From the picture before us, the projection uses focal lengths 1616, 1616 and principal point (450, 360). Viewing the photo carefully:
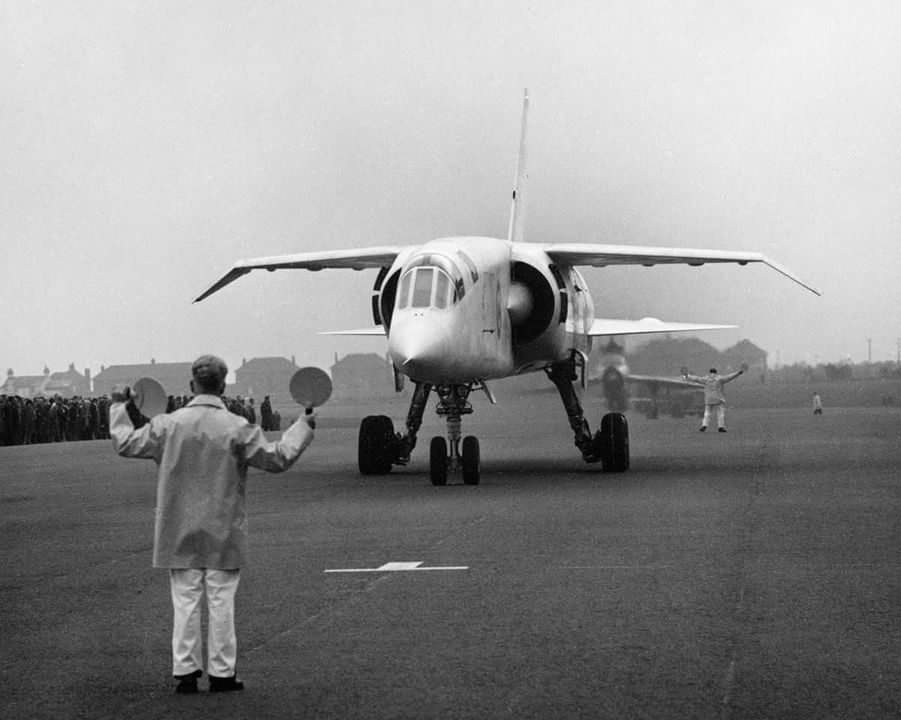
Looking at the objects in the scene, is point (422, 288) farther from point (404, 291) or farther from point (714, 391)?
point (714, 391)

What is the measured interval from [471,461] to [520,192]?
11.3 m

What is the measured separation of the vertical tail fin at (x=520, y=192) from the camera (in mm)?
29891

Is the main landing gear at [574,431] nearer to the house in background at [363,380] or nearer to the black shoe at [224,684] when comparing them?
the black shoe at [224,684]

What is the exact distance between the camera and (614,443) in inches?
942

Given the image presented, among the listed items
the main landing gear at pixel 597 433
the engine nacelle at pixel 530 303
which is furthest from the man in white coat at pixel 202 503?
the main landing gear at pixel 597 433

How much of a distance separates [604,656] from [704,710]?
135 centimetres

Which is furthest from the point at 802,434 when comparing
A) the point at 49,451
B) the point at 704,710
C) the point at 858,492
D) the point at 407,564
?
the point at 704,710

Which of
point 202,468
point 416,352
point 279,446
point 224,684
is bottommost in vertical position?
point 224,684

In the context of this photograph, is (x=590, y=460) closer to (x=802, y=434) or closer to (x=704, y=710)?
(x=802, y=434)

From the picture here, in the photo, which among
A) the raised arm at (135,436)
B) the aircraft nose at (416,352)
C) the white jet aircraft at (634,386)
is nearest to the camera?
the raised arm at (135,436)

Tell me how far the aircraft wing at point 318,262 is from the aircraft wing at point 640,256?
8.41ft

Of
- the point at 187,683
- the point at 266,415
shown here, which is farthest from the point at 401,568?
the point at 266,415

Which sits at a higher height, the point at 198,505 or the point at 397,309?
the point at 397,309

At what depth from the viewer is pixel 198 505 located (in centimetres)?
755
